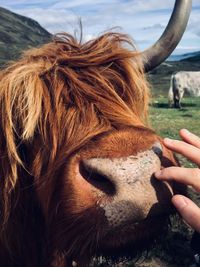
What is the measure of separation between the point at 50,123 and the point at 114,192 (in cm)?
84

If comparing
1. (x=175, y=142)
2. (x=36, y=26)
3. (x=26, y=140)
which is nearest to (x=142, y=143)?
(x=175, y=142)

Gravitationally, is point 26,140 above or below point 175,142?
below

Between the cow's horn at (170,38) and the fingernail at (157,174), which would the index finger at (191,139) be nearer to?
the fingernail at (157,174)

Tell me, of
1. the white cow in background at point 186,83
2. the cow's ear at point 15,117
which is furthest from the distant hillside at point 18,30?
the cow's ear at point 15,117

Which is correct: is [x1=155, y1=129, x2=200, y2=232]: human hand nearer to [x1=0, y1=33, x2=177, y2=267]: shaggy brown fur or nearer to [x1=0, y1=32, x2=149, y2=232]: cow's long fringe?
[x1=0, y1=33, x2=177, y2=267]: shaggy brown fur

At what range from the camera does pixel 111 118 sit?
306 cm

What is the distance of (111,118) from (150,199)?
701 mm

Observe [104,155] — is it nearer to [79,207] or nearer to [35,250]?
[79,207]

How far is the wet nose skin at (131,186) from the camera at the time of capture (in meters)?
2.49

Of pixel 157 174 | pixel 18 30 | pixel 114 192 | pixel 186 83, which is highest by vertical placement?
pixel 157 174

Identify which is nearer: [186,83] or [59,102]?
[59,102]

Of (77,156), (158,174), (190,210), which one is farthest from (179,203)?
(77,156)

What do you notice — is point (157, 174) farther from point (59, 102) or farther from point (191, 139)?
point (59, 102)

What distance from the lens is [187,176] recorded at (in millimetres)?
2361
